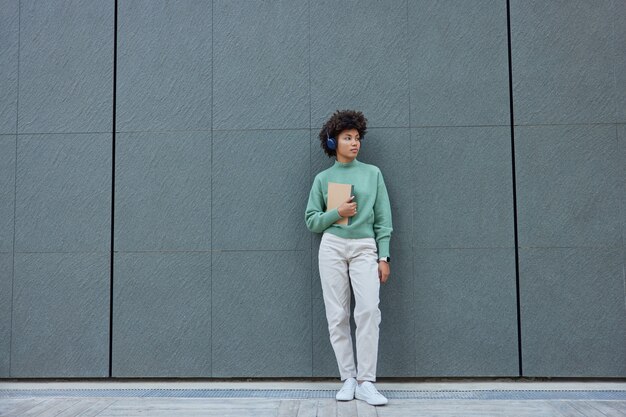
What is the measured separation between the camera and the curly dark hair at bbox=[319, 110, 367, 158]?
3.12 meters

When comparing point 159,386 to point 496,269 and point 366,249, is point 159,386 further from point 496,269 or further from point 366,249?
point 496,269

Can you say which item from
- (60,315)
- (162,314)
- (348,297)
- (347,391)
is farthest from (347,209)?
(60,315)

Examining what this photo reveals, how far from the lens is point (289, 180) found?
11.2 feet

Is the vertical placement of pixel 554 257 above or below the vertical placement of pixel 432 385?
above

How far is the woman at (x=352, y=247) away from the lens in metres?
2.98

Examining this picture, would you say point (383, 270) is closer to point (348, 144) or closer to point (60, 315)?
point (348, 144)

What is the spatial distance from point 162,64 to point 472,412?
2.81 meters

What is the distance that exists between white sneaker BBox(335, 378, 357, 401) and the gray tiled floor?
4cm

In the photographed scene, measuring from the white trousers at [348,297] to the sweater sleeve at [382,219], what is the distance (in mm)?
51

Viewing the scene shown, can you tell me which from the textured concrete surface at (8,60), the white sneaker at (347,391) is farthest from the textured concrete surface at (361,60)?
the textured concrete surface at (8,60)

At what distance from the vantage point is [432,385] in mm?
3227

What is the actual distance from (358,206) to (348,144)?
371mm

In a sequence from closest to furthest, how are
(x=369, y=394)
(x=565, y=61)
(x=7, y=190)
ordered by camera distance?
1. (x=369, y=394)
2. (x=565, y=61)
3. (x=7, y=190)

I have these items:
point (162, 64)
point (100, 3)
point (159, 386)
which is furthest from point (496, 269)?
point (100, 3)
